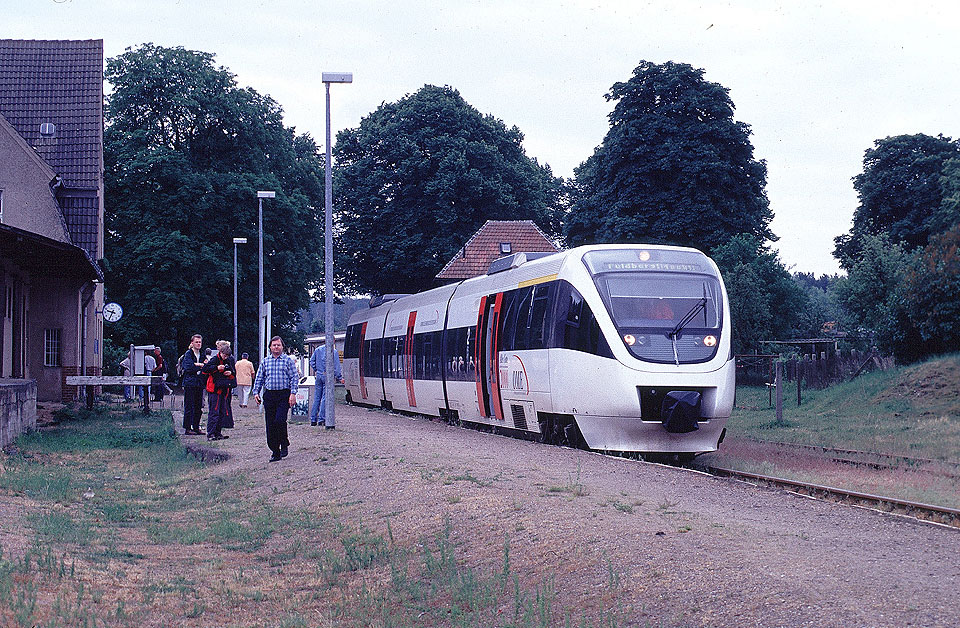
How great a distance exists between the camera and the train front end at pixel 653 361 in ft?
53.0

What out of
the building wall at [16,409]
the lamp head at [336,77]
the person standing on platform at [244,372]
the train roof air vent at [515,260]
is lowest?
the building wall at [16,409]

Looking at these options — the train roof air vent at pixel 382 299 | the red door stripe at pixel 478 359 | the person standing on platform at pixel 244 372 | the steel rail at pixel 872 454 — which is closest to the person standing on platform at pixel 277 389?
A: the red door stripe at pixel 478 359

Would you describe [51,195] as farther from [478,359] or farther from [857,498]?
[857,498]

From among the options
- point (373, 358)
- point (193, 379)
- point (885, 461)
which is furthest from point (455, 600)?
point (373, 358)

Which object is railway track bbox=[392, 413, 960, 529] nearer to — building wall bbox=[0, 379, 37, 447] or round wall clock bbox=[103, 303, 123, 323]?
building wall bbox=[0, 379, 37, 447]

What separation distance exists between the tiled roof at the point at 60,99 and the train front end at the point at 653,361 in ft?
78.3

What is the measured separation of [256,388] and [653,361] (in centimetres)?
602

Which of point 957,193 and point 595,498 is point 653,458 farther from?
point 957,193

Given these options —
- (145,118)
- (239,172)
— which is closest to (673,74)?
(239,172)

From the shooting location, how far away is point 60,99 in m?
37.9

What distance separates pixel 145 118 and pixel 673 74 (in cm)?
2266

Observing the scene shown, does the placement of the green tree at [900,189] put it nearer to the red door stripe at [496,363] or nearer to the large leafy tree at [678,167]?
the large leafy tree at [678,167]

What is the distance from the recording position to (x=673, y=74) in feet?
159

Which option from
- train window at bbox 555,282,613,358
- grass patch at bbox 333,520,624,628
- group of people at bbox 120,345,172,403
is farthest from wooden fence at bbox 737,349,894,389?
grass patch at bbox 333,520,624,628
